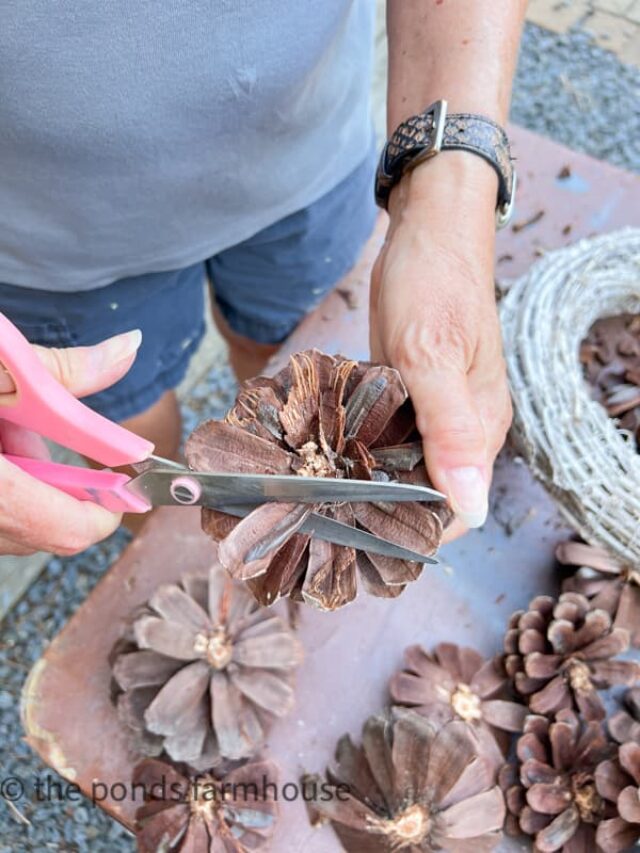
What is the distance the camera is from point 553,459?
2.70 feet

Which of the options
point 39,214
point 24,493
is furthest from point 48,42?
point 24,493

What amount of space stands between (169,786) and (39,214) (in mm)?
582

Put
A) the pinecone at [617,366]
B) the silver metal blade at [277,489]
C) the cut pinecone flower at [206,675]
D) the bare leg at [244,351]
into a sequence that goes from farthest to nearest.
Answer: the bare leg at [244,351] < the pinecone at [617,366] < the cut pinecone flower at [206,675] < the silver metal blade at [277,489]

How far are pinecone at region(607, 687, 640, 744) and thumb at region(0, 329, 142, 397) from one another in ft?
1.97

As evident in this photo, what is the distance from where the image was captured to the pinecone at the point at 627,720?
0.80 m

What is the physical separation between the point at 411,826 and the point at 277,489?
0.41 meters

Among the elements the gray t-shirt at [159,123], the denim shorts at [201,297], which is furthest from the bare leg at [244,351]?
the gray t-shirt at [159,123]

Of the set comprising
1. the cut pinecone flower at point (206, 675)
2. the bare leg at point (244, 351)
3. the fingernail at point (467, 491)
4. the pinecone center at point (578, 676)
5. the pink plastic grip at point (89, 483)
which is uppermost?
the bare leg at point (244, 351)

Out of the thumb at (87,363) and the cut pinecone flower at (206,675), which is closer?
→ the thumb at (87,363)

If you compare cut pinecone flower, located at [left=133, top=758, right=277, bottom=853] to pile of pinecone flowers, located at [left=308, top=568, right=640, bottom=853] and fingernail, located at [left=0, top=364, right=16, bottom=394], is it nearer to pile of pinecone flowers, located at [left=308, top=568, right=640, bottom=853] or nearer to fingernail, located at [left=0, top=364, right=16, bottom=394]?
pile of pinecone flowers, located at [left=308, top=568, right=640, bottom=853]

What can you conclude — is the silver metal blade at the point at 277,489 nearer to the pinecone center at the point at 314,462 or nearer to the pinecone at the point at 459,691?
the pinecone center at the point at 314,462

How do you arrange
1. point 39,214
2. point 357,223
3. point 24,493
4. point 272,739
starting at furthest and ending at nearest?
1. point 357,223
2. point 272,739
3. point 39,214
4. point 24,493

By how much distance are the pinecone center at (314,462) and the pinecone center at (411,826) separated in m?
0.39

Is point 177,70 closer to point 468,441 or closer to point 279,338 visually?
point 468,441
